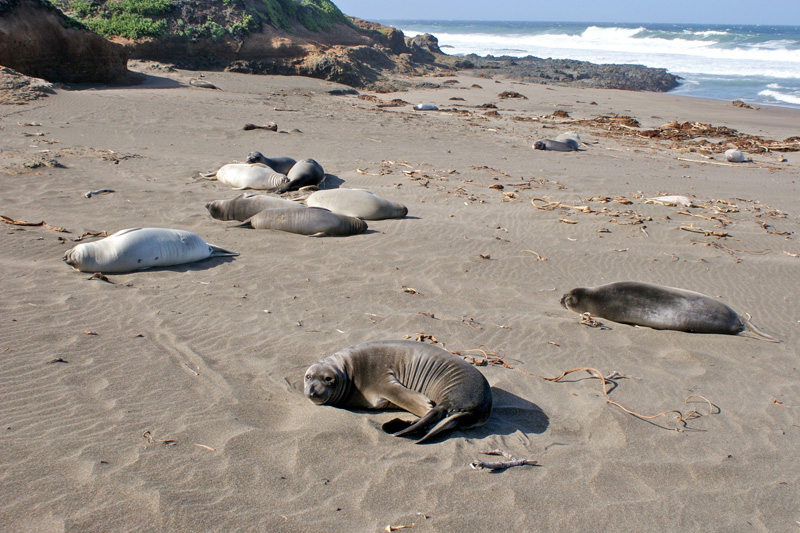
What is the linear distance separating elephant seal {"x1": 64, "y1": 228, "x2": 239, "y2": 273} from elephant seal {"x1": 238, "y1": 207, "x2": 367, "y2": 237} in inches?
51.7

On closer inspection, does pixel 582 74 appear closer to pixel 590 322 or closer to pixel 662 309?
pixel 662 309

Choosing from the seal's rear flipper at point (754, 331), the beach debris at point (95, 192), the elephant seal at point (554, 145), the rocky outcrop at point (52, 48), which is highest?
the rocky outcrop at point (52, 48)

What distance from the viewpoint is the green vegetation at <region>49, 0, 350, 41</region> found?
1998 cm

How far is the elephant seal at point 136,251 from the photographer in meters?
5.29

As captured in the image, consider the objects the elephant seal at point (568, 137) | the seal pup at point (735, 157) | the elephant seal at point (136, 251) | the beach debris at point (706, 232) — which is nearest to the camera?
the elephant seal at point (136, 251)

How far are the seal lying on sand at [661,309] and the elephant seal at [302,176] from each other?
4.75 metres

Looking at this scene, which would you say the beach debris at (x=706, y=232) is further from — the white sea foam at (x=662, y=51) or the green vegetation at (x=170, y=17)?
the white sea foam at (x=662, y=51)

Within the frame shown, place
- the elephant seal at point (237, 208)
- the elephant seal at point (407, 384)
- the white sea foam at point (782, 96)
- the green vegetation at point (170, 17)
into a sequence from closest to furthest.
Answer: the elephant seal at point (407, 384) < the elephant seal at point (237, 208) < the green vegetation at point (170, 17) < the white sea foam at point (782, 96)

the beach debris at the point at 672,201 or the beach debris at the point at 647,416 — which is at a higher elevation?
the beach debris at the point at 672,201

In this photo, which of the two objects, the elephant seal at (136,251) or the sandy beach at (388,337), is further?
the elephant seal at (136,251)

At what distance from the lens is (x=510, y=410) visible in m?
3.53

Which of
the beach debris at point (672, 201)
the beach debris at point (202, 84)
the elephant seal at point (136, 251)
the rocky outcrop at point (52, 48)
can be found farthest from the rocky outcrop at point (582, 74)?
the elephant seal at point (136, 251)

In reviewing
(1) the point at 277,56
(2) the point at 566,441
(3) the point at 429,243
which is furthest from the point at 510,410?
(1) the point at 277,56

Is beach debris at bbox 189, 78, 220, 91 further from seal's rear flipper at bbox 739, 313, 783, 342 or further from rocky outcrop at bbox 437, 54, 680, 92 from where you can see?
rocky outcrop at bbox 437, 54, 680, 92
